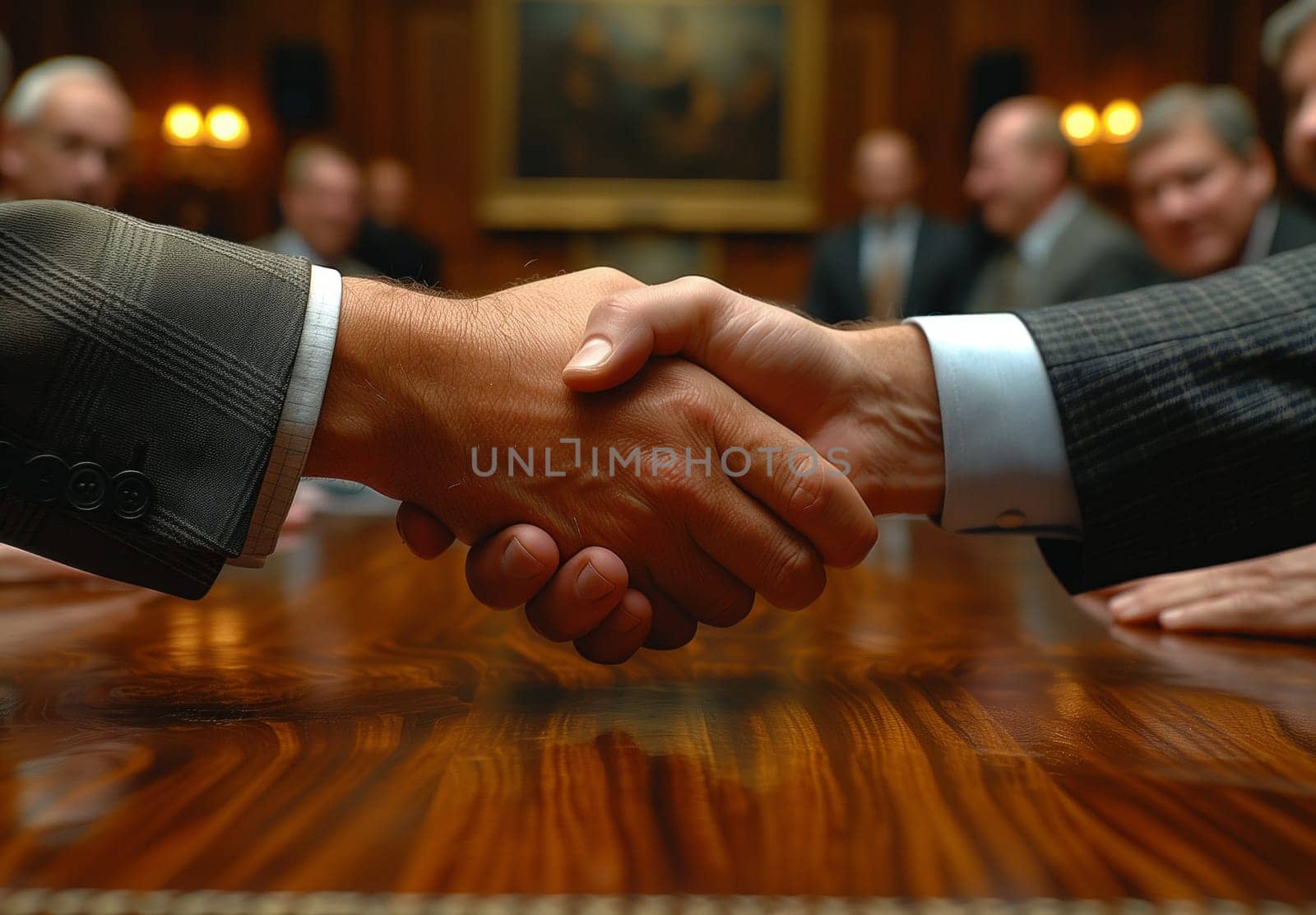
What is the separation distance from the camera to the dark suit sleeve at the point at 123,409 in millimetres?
638

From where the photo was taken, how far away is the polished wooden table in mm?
343

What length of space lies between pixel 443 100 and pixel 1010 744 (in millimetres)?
6120

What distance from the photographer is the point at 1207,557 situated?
2.43 ft

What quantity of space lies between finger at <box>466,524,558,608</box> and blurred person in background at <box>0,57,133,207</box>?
2.48 meters

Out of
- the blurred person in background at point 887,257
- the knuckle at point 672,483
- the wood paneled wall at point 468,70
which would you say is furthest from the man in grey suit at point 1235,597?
the wood paneled wall at point 468,70

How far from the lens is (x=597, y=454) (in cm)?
75

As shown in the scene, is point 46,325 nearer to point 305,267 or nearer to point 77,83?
point 305,267

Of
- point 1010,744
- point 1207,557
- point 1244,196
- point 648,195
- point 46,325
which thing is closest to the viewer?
point 1010,744

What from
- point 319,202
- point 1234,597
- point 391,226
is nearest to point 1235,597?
point 1234,597

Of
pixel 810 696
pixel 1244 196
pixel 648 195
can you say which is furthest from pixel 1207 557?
pixel 648 195

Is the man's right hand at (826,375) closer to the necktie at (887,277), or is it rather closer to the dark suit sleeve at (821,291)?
the dark suit sleeve at (821,291)

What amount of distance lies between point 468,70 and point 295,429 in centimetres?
586

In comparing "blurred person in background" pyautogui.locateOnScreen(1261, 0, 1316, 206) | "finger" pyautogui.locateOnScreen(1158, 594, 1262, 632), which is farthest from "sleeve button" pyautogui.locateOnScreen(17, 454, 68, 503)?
"blurred person in background" pyautogui.locateOnScreen(1261, 0, 1316, 206)

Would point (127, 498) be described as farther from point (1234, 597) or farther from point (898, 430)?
point (1234, 597)
